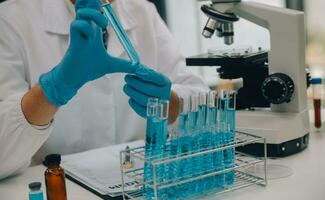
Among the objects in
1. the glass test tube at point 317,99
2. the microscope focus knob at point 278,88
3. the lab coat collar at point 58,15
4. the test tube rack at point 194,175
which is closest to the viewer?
the test tube rack at point 194,175

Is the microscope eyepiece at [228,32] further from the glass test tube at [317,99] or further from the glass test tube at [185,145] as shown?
the glass test tube at [185,145]

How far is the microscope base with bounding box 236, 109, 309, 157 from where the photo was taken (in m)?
1.34

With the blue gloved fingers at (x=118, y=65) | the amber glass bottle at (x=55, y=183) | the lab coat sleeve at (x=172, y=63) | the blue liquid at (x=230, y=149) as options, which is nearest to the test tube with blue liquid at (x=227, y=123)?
the blue liquid at (x=230, y=149)

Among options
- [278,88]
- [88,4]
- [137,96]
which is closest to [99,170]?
[137,96]

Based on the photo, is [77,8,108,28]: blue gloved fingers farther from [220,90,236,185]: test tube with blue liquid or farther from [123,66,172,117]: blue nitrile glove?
[220,90,236,185]: test tube with blue liquid

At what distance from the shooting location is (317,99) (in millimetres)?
1622

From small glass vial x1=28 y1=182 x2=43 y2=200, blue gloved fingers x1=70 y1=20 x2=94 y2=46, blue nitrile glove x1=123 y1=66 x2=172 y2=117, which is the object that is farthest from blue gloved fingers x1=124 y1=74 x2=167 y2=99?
small glass vial x1=28 y1=182 x2=43 y2=200

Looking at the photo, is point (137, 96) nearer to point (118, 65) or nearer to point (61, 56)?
point (118, 65)

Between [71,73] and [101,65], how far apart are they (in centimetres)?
8

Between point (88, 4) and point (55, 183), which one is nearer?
point (55, 183)

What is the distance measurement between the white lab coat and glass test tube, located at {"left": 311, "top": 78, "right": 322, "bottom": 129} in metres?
0.44

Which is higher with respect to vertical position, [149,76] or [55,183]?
[149,76]

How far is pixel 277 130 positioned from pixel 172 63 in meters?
0.71

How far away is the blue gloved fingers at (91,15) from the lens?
3.70 feet
